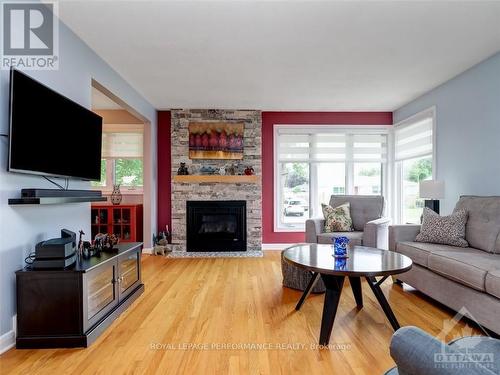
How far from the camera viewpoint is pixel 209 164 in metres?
5.16

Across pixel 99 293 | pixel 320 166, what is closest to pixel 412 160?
pixel 320 166

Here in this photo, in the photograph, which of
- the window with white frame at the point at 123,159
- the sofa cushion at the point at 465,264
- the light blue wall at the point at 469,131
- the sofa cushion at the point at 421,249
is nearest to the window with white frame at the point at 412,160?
the light blue wall at the point at 469,131

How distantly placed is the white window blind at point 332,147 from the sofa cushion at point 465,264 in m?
2.90

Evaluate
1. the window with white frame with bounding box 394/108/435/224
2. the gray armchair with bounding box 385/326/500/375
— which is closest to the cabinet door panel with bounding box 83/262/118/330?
the gray armchair with bounding box 385/326/500/375

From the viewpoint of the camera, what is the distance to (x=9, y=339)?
1925mm

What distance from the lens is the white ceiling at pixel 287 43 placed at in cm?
225

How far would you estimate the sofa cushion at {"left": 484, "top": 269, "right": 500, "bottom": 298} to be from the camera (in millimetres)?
1961

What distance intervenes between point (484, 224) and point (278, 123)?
3.42m

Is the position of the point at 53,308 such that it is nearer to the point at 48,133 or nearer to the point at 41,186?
the point at 41,186

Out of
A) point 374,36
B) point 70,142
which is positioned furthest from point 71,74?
point 374,36

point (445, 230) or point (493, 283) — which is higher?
point (445, 230)

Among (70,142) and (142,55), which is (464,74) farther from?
(70,142)

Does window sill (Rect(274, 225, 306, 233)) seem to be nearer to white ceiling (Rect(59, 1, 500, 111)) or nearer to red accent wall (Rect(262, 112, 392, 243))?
red accent wall (Rect(262, 112, 392, 243))

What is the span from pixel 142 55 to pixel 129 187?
299cm
